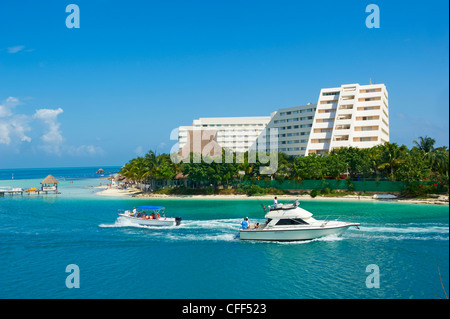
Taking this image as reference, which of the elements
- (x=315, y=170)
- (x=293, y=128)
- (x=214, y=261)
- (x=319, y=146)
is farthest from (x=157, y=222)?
(x=293, y=128)

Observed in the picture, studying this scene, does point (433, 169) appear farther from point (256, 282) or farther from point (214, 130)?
point (214, 130)

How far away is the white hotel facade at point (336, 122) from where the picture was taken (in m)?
85.4

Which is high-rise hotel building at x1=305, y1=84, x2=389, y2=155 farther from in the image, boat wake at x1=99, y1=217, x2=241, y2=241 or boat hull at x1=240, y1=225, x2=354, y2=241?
boat hull at x1=240, y1=225, x2=354, y2=241

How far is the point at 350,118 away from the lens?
88625 mm

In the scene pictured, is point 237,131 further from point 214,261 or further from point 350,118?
point 214,261

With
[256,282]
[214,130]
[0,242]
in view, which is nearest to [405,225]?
[256,282]

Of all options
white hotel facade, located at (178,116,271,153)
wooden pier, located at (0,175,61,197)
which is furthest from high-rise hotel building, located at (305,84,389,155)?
wooden pier, located at (0,175,61,197)

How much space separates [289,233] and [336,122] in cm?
6684

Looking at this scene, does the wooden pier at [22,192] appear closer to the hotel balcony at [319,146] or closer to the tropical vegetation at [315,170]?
the tropical vegetation at [315,170]

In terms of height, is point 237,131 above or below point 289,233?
above

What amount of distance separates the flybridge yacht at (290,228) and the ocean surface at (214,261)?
0.68 m

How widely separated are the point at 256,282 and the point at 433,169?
175 feet

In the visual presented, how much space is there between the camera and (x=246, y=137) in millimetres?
136750

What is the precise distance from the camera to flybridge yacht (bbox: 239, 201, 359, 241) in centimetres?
2852
